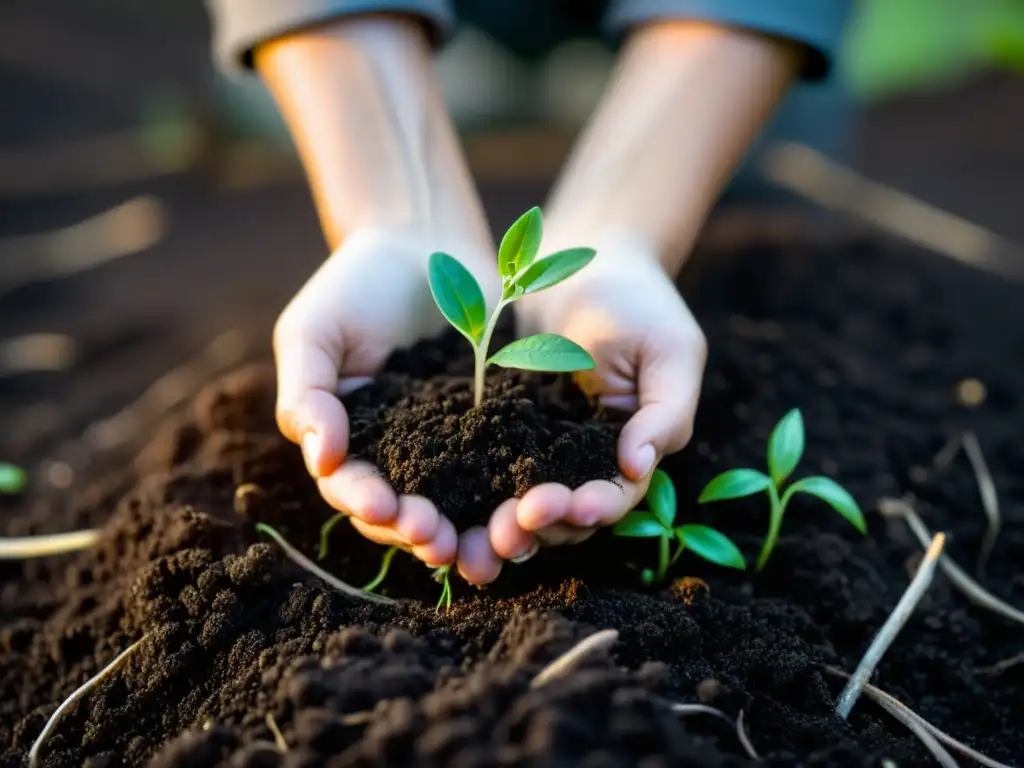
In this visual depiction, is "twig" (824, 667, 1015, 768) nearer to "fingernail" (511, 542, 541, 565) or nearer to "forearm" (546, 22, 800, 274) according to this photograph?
"fingernail" (511, 542, 541, 565)

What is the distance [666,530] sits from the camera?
0.90 m

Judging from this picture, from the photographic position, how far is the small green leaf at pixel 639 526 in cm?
89

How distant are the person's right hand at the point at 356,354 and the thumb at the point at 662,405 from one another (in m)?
0.19

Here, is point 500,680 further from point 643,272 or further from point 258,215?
point 258,215

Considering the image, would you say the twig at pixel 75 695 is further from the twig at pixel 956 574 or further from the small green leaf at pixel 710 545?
the twig at pixel 956 574

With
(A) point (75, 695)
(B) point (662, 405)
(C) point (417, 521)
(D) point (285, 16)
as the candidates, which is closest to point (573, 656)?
(C) point (417, 521)

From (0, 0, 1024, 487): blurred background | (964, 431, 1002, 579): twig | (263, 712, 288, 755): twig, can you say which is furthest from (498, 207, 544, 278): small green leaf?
(0, 0, 1024, 487): blurred background

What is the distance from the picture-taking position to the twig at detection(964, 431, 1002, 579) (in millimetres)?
1190

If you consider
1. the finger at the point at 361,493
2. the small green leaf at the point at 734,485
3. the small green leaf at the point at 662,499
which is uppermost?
the finger at the point at 361,493

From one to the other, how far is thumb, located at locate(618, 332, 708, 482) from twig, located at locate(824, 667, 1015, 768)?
27 cm

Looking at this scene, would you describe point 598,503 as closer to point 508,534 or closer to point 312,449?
point 508,534

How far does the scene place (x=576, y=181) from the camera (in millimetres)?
1320

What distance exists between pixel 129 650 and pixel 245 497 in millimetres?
193

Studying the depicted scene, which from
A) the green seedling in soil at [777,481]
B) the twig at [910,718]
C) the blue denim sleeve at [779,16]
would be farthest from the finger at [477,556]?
Answer: the blue denim sleeve at [779,16]
